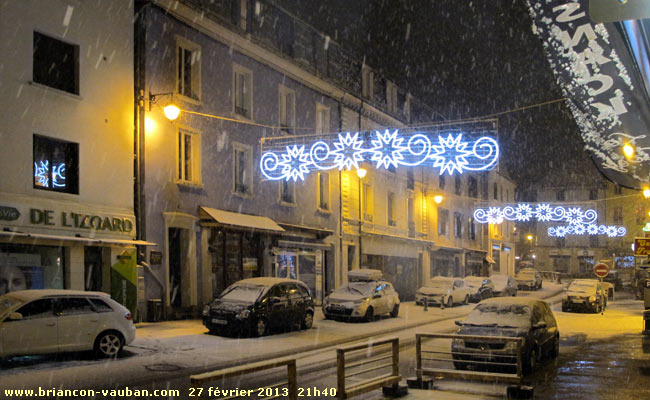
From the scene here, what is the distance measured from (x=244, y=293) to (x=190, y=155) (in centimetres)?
659

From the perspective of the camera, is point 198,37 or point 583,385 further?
point 198,37

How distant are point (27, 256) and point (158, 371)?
7132 millimetres

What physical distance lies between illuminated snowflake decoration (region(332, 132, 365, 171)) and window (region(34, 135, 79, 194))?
8.11 metres

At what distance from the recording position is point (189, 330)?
18.8 metres

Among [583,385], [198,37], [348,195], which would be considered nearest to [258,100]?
[198,37]

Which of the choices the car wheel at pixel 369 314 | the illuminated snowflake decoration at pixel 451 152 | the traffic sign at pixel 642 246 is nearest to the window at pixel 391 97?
the car wheel at pixel 369 314

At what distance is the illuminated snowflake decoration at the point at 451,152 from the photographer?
19078 mm

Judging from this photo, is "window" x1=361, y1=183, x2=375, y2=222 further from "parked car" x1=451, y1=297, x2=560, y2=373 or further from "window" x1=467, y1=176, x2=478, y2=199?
"parked car" x1=451, y1=297, x2=560, y2=373

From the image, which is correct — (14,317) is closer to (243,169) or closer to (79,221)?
(79,221)

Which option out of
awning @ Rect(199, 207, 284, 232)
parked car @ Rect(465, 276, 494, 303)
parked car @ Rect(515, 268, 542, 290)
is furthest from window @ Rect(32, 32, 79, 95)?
parked car @ Rect(515, 268, 542, 290)

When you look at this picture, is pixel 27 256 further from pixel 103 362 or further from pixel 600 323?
pixel 600 323

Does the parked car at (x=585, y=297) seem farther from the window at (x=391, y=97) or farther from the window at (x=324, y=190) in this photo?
the window at (x=391, y=97)

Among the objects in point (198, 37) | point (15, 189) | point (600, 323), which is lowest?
point (600, 323)

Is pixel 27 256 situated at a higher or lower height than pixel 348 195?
lower
